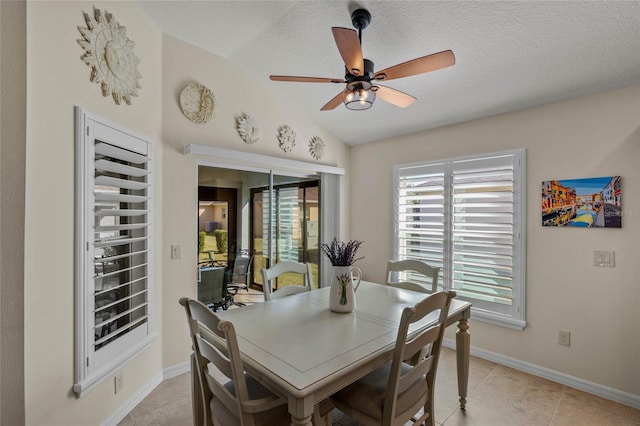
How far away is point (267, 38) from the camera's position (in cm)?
250

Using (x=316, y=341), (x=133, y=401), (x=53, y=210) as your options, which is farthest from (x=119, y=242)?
(x=316, y=341)

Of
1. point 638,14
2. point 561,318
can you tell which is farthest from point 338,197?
point 638,14

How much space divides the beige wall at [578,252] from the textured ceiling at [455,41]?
0.19 meters

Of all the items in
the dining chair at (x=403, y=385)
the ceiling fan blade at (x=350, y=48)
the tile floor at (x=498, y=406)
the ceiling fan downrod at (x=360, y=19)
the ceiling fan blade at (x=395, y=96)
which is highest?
the ceiling fan downrod at (x=360, y=19)

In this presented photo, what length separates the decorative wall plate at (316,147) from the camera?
378cm

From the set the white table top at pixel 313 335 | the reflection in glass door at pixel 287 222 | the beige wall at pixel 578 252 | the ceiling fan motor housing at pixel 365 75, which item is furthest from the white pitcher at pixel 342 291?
the beige wall at pixel 578 252

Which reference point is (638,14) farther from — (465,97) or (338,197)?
(338,197)

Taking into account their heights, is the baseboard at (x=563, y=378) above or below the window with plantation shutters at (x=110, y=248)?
below

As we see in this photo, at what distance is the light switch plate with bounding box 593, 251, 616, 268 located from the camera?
2365mm

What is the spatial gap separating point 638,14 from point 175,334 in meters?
3.87

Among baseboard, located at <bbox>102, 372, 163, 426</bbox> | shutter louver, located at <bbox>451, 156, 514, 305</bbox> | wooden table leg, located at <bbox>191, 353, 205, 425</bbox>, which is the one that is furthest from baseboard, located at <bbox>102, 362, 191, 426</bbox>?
shutter louver, located at <bbox>451, 156, 514, 305</bbox>

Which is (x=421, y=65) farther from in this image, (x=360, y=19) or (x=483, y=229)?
(x=483, y=229)

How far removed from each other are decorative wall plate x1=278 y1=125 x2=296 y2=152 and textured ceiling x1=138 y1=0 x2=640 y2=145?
52 centimetres

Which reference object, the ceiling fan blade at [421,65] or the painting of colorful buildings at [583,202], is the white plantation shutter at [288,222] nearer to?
the ceiling fan blade at [421,65]
